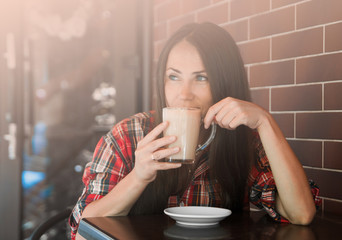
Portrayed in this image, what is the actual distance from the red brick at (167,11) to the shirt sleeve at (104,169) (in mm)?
1280

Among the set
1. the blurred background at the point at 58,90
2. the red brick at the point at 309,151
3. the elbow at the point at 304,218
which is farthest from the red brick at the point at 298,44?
the blurred background at the point at 58,90

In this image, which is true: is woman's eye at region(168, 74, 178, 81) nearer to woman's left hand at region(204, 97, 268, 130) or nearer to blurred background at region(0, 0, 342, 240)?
woman's left hand at region(204, 97, 268, 130)

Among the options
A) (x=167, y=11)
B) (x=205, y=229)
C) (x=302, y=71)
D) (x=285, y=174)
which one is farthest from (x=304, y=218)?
(x=167, y=11)

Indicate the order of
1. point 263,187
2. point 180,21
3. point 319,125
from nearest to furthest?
point 263,187 → point 319,125 → point 180,21

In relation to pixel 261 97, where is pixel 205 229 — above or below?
below

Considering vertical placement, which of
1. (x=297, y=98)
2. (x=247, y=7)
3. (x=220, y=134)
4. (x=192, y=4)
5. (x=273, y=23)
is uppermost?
(x=192, y=4)

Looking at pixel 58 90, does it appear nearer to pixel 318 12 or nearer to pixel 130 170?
pixel 130 170

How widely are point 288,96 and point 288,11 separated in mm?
378

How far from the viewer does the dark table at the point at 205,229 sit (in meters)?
0.98

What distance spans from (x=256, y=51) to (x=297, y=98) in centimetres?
34

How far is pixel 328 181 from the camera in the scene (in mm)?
1698

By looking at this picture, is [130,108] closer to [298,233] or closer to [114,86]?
[114,86]

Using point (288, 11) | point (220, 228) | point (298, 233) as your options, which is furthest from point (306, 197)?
point (288, 11)

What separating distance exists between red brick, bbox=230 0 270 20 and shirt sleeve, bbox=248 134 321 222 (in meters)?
0.70
